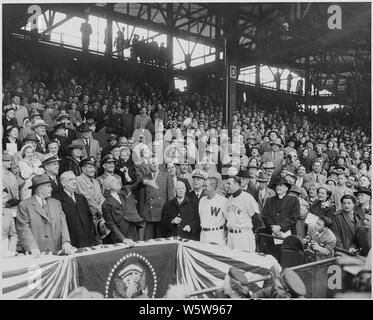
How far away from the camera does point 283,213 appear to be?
19.0ft

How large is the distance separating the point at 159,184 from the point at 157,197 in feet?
0.68

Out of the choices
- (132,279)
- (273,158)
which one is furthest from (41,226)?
(273,158)

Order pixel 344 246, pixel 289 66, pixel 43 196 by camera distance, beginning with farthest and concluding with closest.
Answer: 1. pixel 289 66
2. pixel 344 246
3. pixel 43 196

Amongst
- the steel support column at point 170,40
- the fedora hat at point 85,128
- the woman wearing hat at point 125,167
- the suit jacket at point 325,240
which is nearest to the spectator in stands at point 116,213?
Result: the woman wearing hat at point 125,167

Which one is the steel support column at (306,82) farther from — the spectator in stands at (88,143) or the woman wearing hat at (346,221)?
the woman wearing hat at (346,221)

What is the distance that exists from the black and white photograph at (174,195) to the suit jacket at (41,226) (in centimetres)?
1

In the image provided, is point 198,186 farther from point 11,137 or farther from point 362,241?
point 11,137

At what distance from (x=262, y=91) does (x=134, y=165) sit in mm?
10189

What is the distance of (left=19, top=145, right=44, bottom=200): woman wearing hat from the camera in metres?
5.37

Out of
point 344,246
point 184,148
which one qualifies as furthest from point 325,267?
point 184,148

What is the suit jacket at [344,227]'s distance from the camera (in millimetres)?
5470

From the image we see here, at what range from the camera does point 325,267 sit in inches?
187
